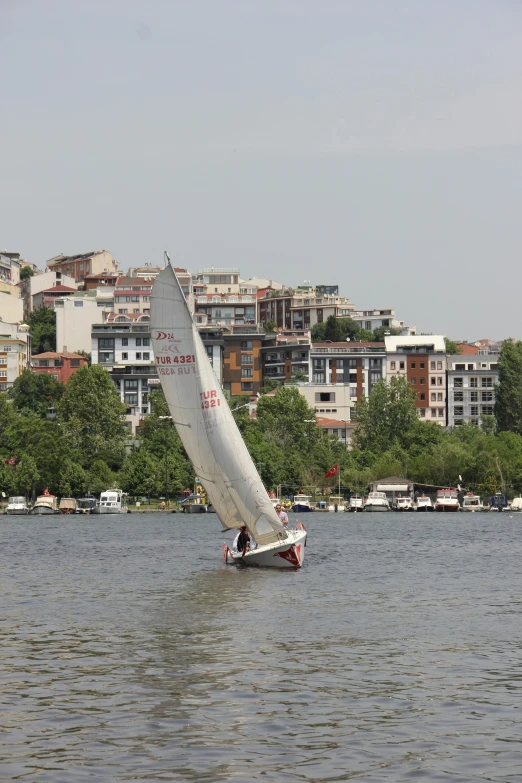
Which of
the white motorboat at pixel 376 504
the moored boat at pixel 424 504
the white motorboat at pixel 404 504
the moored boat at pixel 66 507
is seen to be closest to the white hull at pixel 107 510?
the moored boat at pixel 66 507

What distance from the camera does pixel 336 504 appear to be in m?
166

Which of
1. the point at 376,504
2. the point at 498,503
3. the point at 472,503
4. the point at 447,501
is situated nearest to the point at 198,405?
the point at 447,501

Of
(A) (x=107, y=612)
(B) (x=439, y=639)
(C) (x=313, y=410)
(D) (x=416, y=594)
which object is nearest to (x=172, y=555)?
(D) (x=416, y=594)

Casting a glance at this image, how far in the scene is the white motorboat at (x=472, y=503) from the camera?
165 m

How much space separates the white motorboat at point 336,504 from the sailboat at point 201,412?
11199 centimetres

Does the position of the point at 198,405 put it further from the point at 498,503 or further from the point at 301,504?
the point at 498,503

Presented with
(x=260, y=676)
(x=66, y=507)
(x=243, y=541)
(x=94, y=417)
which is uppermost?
(x=94, y=417)

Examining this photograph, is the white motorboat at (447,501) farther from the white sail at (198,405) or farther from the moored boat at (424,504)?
the white sail at (198,405)

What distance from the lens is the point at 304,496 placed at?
6585 inches

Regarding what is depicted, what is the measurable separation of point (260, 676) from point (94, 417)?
517ft

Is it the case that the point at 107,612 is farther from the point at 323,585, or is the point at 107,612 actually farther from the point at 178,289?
the point at 178,289

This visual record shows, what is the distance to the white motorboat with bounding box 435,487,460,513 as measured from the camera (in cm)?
16238

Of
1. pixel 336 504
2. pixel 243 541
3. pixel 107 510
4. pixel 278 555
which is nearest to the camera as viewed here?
pixel 278 555

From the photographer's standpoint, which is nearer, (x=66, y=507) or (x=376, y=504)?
(x=66, y=507)
